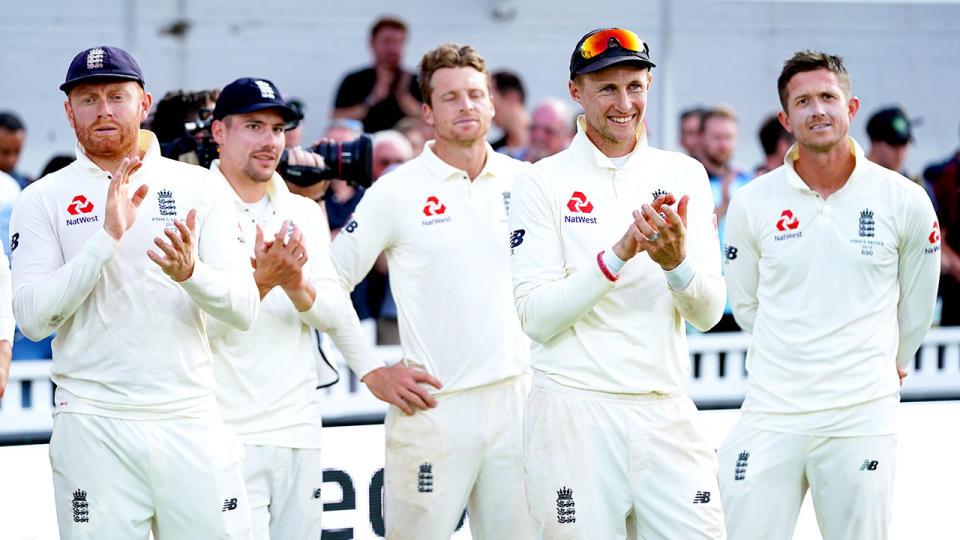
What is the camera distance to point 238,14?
1062 centimetres

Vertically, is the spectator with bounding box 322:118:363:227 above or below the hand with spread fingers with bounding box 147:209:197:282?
above

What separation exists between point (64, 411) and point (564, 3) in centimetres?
792

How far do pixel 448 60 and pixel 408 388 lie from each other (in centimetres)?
120

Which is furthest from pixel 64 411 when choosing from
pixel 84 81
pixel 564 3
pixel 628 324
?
pixel 564 3

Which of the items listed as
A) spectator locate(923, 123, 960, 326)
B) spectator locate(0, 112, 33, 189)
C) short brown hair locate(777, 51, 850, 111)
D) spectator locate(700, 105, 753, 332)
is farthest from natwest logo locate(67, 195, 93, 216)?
spectator locate(923, 123, 960, 326)

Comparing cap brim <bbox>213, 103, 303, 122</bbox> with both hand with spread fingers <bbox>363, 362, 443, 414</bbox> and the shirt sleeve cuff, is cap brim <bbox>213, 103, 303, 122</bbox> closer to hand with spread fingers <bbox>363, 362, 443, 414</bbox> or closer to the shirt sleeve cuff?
hand with spread fingers <bbox>363, 362, 443, 414</bbox>

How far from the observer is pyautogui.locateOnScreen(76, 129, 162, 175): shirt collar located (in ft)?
13.3

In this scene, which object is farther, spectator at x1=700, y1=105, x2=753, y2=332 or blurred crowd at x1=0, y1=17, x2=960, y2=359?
spectator at x1=700, y1=105, x2=753, y2=332

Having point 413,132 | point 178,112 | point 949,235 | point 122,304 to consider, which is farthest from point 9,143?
point 949,235

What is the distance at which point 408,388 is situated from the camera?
4.84m

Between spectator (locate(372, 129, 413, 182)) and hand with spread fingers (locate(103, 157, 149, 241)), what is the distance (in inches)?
160

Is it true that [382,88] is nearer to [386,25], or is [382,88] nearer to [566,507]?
[386,25]

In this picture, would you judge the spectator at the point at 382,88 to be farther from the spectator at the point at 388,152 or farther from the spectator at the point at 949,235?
the spectator at the point at 949,235

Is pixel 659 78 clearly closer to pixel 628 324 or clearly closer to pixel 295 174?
pixel 295 174
